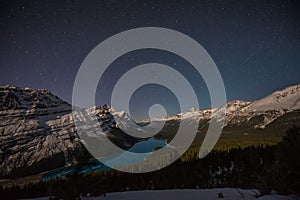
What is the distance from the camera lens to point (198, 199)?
8062mm

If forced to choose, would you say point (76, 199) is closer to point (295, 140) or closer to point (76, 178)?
point (76, 178)

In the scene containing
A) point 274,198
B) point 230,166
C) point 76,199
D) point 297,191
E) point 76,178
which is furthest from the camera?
point 230,166

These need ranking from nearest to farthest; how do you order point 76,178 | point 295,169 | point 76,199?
point 295,169 < point 76,199 < point 76,178

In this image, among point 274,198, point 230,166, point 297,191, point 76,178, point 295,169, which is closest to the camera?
point 274,198

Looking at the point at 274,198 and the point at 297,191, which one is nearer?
the point at 274,198

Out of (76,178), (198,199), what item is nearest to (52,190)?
(76,178)

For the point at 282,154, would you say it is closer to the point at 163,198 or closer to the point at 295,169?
the point at 295,169

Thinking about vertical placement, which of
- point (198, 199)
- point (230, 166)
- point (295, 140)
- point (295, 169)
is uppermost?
point (295, 140)

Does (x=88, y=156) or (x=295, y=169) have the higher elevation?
(x=88, y=156)

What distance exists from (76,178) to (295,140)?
9.31m

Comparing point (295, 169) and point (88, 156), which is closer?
point (295, 169)

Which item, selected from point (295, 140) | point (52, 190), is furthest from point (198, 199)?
point (52, 190)

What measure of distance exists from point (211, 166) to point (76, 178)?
83.1 meters

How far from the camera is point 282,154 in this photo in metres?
8.71
